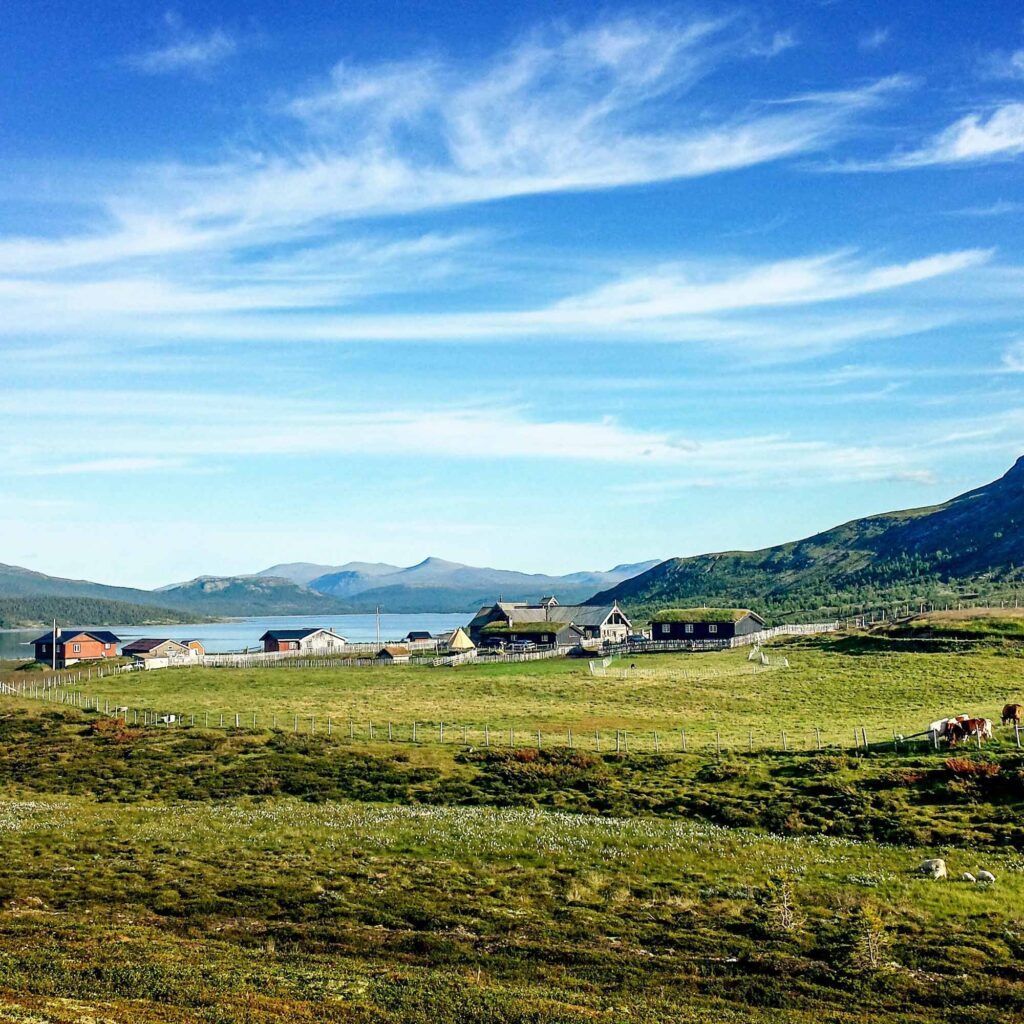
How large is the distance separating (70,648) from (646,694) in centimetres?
8855

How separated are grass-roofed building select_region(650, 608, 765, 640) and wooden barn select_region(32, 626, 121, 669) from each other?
7828 cm

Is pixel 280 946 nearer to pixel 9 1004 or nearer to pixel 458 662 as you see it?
pixel 9 1004

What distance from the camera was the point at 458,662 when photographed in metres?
106

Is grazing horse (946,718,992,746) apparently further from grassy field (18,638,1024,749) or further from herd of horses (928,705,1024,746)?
grassy field (18,638,1024,749)

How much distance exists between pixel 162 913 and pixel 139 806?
60.1 ft

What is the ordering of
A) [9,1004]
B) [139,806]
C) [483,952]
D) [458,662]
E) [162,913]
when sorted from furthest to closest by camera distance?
[458,662]
[139,806]
[162,913]
[483,952]
[9,1004]

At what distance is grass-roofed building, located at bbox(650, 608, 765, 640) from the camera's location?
117 m

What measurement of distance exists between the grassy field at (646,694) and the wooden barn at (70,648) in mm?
28032

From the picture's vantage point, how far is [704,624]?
118000mm

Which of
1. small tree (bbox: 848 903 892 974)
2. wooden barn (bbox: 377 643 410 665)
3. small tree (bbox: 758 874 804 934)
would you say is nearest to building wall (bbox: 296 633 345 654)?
wooden barn (bbox: 377 643 410 665)

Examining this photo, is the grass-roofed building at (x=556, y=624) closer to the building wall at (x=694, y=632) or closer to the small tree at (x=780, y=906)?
the building wall at (x=694, y=632)

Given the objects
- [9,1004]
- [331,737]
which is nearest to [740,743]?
[331,737]

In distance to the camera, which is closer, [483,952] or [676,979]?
[676,979]

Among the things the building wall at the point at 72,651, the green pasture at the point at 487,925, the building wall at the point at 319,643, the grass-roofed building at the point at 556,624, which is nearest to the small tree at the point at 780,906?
the green pasture at the point at 487,925
